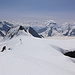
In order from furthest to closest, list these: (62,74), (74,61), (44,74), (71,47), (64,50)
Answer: (71,47), (64,50), (74,61), (62,74), (44,74)

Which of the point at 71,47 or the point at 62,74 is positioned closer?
the point at 62,74

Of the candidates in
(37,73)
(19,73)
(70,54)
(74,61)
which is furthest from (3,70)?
(70,54)

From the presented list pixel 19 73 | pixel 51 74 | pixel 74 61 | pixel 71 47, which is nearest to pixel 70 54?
pixel 71 47

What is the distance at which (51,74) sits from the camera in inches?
391

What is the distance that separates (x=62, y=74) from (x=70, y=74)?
1.43 metres

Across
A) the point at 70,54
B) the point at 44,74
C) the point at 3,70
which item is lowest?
the point at 70,54

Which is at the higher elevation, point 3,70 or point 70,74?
point 3,70

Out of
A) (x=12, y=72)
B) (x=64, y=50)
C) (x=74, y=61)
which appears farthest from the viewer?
(x=64, y=50)

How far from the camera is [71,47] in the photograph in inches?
1230

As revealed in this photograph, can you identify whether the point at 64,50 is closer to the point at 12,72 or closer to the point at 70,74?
the point at 70,74

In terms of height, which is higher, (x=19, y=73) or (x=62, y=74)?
(x=19, y=73)

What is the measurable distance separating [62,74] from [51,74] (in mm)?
1427

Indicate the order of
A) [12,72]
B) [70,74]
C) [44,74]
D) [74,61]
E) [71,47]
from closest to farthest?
[12,72] → [44,74] → [70,74] → [74,61] → [71,47]

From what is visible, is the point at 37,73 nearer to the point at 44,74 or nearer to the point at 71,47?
the point at 44,74
